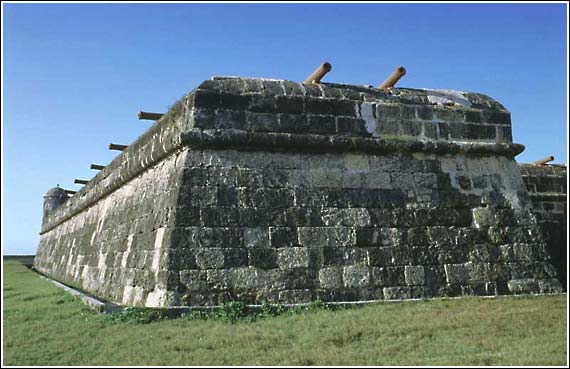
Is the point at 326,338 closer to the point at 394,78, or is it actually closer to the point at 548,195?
the point at 394,78

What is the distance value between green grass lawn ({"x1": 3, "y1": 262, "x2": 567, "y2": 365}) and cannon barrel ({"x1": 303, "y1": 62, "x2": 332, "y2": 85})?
9.50 feet

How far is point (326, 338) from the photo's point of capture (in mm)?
4594

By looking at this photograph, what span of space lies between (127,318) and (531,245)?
495 cm

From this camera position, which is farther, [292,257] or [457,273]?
[457,273]

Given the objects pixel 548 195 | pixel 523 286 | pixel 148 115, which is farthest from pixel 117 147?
pixel 548 195

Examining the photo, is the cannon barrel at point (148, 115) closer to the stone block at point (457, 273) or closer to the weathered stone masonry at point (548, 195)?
the stone block at point (457, 273)

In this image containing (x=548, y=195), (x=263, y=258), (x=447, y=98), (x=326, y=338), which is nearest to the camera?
(x=326, y=338)

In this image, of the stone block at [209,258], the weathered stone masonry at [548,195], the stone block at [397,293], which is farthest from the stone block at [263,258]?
the weathered stone masonry at [548,195]

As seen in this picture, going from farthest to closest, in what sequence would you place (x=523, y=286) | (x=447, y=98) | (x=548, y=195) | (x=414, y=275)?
(x=548, y=195), (x=447, y=98), (x=523, y=286), (x=414, y=275)

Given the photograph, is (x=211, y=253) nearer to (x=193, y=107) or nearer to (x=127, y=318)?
(x=127, y=318)

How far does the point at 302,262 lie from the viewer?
620cm

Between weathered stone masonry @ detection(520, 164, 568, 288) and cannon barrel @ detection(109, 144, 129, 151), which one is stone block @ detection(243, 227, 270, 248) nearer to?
cannon barrel @ detection(109, 144, 129, 151)

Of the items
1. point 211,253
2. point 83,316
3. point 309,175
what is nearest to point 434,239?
point 309,175

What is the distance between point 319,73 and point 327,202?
166 cm
